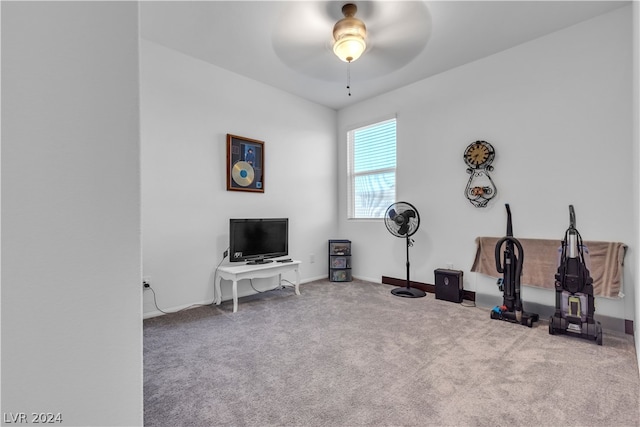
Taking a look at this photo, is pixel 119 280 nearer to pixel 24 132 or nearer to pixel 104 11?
pixel 24 132

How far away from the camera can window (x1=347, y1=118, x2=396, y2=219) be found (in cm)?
438

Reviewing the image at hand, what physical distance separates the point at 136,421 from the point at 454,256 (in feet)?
11.9

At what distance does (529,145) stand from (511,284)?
1.47 m

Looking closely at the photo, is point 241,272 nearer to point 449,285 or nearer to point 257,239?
point 257,239

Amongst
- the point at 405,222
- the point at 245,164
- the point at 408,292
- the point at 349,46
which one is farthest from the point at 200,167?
the point at 408,292

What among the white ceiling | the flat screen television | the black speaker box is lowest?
the black speaker box

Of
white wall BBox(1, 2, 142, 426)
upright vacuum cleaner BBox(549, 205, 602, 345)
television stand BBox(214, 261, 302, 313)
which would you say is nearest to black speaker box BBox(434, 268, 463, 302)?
upright vacuum cleaner BBox(549, 205, 602, 345)

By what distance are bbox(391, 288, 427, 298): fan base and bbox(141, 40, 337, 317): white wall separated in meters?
1.40

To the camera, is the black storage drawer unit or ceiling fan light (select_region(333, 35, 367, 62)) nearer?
ceiling fan light (select_region(333, 35, 367, 62))

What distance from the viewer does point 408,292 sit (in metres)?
3.72

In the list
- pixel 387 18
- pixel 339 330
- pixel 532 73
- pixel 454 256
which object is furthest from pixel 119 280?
pixel 532 73

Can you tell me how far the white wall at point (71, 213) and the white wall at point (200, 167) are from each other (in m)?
2.59

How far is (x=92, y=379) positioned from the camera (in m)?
0.71

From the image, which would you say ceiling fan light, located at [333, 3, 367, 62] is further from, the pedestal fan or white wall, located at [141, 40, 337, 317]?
the pedestal fan
